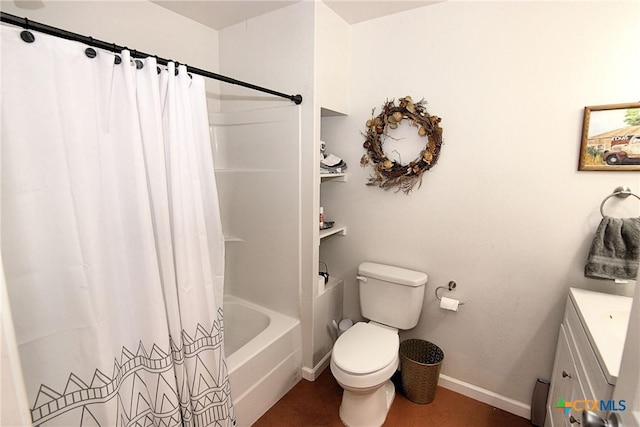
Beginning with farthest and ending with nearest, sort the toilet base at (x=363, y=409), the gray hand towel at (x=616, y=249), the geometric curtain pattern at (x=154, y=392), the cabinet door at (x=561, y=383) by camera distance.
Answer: the toilet base at (x=363, y=409)
the gray hand towel at (x=616, y=249)
the cabinet door at (x=561, y=383)
the geometric curtain pattern at (x=154, y=392)

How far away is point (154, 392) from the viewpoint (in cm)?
122

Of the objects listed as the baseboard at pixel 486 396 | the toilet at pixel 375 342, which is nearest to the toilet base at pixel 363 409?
the toilet at pixel 375 342

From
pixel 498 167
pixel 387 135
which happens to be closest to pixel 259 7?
pixel 387 135

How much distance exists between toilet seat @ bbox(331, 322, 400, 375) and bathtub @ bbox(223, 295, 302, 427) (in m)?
0.39

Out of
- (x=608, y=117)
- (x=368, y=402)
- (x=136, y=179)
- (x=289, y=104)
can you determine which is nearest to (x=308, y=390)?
(x=368, y=402)

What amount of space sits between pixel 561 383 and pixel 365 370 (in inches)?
35.3

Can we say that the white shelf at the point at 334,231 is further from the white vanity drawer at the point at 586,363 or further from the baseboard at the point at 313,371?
the white vanity drawer at the point at 586,363

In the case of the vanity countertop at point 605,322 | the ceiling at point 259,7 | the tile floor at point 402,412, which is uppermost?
the ceiling at point 259,7

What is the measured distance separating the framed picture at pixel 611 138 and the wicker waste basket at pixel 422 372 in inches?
52.8

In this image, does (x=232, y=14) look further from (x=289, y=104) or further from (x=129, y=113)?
(x=129, y=113)

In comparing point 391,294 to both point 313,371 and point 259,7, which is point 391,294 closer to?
point 313,371

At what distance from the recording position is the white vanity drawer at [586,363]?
0.96 meters

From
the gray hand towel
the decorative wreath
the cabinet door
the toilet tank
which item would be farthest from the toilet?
the gray hand towel

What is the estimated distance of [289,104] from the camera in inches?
74.7
